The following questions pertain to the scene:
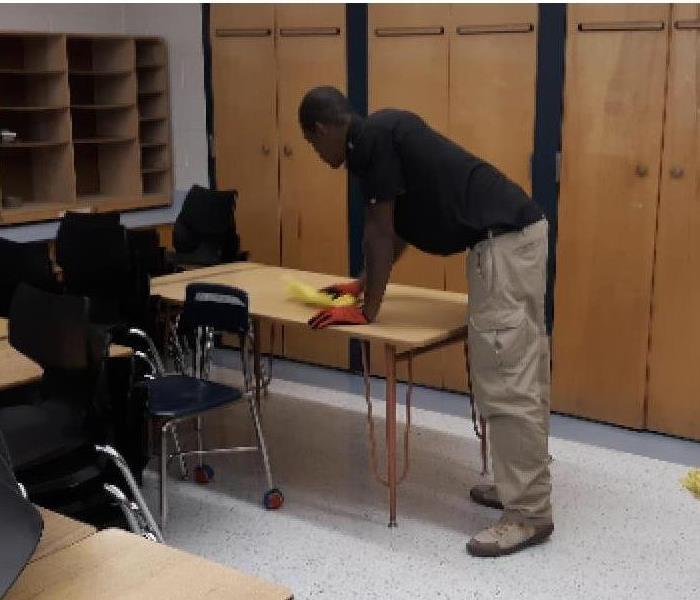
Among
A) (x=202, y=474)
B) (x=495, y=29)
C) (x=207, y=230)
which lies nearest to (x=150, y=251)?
(x=207, y=230)

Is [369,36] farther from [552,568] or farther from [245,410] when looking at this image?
[552,568]

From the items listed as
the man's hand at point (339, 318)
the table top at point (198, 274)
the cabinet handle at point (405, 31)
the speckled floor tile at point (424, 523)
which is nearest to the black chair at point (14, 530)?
the speckled floor tile at point (424, 523)

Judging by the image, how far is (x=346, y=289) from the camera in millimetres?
3469

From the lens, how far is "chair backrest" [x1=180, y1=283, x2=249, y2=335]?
3.25 m

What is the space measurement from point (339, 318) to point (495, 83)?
1.76 meters

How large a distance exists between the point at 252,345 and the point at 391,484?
1.19 meters

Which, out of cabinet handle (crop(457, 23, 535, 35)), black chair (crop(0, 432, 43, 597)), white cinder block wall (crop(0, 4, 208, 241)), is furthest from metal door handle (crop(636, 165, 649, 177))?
black chair (crop(0, 432, 43, 597))

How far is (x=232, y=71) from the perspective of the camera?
5.30m

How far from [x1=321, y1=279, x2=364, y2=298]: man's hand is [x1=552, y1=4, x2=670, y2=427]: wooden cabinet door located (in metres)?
1.21

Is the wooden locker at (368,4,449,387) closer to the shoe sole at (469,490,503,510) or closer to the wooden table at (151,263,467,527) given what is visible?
the wooden table at (151,263,467,527)

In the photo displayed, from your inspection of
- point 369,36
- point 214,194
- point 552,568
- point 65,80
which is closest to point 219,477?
point 552,568

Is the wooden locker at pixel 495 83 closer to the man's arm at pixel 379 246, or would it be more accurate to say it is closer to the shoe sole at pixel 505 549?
the man's arm at pixel 379 246

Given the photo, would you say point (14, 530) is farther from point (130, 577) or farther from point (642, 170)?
point (642, 170)

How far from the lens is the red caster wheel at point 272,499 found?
338cm
